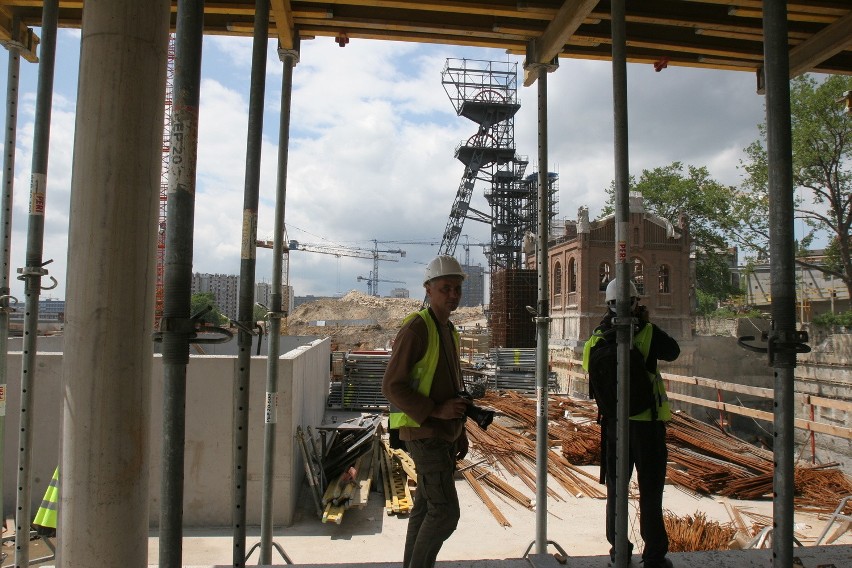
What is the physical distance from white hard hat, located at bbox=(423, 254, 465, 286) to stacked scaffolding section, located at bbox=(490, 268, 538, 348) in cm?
2534

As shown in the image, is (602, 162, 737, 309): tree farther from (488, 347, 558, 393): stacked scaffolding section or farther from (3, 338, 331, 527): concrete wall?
(3, 338, 331, 527): concrete wall

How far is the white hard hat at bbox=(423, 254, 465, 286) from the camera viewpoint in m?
3.30

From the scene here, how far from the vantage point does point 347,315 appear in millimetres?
76312

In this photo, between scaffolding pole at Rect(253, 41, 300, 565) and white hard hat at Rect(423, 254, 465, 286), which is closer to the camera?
white hard hat at Rect(423, 254, 465, 286)

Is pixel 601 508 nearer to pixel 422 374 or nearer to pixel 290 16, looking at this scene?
pixel 422 374

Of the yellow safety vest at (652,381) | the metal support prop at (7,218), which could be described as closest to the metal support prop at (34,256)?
the metal support prop at (7,218)

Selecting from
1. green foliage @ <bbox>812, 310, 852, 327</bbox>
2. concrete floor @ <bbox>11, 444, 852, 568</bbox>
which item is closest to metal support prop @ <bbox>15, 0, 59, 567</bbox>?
concrete floor @ <bbox>11, 444, 852, 568</bbox>

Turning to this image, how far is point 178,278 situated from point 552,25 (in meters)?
3.58

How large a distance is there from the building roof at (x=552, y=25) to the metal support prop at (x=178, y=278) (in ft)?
7.36

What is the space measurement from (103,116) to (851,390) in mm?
27929

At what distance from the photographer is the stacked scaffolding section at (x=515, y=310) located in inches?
1125

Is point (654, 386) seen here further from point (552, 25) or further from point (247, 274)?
point (552, 25)

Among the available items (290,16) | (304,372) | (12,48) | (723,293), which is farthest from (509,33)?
(723,293)

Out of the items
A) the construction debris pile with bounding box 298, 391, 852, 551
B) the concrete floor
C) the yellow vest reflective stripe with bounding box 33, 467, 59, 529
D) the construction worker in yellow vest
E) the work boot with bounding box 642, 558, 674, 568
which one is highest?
the construction worker in yellow vest
